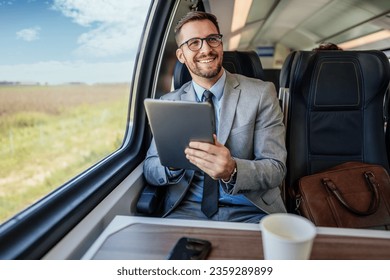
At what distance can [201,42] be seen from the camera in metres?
1.32

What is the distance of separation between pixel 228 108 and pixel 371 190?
2.65 ft

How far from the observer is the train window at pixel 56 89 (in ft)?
3.04

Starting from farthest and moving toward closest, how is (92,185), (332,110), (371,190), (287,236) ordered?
(332,110), (371,190), (92,185), (287,236)

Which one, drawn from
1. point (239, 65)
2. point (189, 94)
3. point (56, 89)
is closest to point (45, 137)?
point (56, 89)

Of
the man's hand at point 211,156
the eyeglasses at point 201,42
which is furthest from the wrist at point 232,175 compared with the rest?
the eyeglasses at point 201,42

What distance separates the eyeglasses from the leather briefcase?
800 millimetres

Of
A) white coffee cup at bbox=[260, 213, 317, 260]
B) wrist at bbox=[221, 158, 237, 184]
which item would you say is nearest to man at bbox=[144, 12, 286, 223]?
wrist at bbox=[221, 158, 237, 184]

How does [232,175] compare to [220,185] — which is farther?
[220,185]

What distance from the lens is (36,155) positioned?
3.42 ft

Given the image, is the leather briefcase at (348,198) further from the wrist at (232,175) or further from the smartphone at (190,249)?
the smartphone at (190,249)

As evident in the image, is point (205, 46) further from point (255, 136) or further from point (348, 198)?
point (348, 198)
